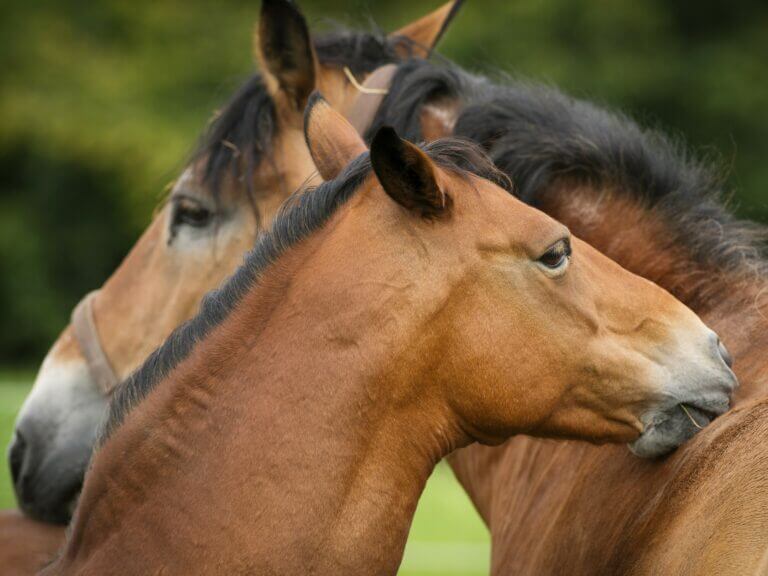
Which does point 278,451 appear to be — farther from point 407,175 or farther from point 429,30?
point 429,30

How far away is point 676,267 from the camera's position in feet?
11.5

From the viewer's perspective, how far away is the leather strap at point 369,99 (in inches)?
168

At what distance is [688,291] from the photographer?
137 inches

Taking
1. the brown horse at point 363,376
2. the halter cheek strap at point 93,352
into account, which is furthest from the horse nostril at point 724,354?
the halter cheek strap at point 93,352

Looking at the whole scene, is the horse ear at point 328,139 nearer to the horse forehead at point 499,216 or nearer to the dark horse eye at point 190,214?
the horse forehead at point 499,216

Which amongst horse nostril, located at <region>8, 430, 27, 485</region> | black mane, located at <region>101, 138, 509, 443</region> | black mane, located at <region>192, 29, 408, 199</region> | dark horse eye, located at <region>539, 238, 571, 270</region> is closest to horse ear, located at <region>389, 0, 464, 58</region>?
black mane, located at <region>192, 29, 408, 199</region>

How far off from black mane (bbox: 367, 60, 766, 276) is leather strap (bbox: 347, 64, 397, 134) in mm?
423

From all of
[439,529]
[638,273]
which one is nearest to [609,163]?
[638,273]

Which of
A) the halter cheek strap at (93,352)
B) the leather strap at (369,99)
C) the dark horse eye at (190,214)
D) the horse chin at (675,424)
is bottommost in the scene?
the halter cheek strap at (93,352)

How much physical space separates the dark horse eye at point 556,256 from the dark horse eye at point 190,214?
2080 mm

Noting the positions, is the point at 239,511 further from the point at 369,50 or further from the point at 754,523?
the point at 369,50

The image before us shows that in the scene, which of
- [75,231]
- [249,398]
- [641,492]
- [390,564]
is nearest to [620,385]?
[641,492]

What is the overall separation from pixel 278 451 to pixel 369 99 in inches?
81.0

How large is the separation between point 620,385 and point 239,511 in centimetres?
109
